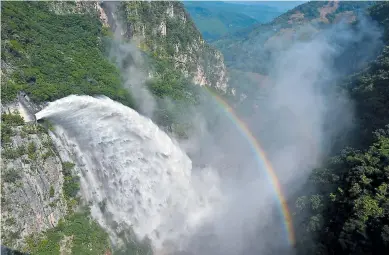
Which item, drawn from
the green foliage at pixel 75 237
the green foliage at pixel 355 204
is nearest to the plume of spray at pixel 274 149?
the green foliage at pixel 355 204

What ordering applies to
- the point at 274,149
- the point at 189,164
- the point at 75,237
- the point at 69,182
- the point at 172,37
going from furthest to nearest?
1. the point at 172,37
2. the point at 274,149
3. the point at 189,164
4. the point at 69,182
5. the point at 75,237

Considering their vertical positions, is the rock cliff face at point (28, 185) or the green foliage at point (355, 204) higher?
the green foliage at point (355, 204)

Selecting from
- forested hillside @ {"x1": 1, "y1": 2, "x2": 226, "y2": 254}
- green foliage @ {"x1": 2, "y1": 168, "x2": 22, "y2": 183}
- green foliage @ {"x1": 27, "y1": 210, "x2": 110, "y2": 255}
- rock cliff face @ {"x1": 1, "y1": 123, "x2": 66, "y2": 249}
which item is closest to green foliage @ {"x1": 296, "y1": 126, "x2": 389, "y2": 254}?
forested hillside @ {"x1": 1, "y1": 2, "x2": 226, "y2": 254}

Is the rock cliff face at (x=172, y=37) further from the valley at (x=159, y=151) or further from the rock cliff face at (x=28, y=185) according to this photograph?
A: the rock cliff face at (x=28, y=185)

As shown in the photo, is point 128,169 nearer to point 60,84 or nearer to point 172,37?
point 60,84

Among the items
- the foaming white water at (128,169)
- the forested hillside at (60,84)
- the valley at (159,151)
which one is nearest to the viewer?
the forested hillside at (60,84)

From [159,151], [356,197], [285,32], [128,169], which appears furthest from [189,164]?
[285,32]
